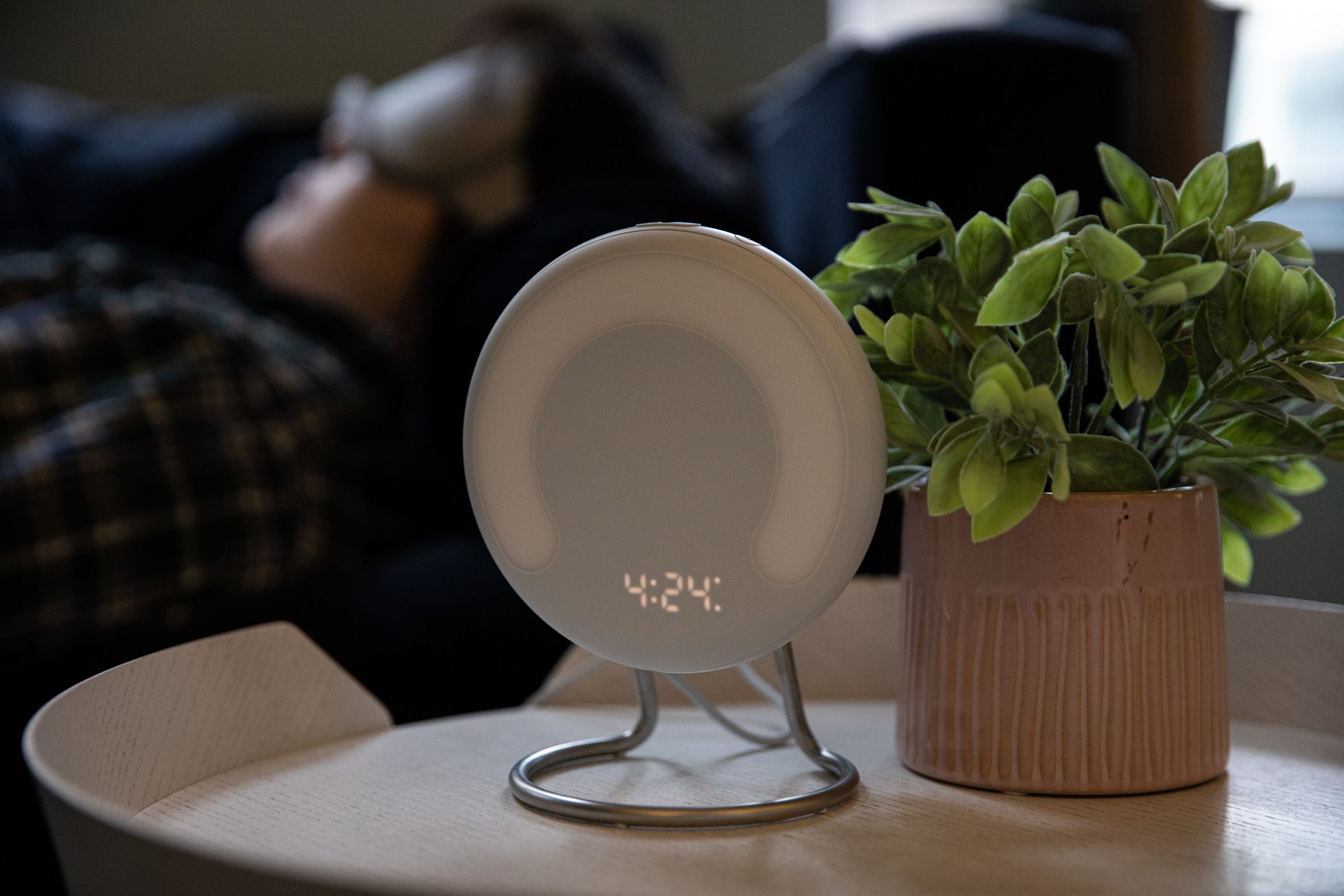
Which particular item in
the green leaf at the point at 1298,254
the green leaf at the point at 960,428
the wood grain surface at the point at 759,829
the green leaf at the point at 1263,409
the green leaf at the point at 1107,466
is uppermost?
the green leaf at the point at 1298,254

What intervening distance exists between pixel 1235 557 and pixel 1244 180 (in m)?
0.19

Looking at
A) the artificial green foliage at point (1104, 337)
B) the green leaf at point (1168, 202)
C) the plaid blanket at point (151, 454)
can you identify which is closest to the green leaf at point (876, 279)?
the artificial green foliage at point (1104, 337)

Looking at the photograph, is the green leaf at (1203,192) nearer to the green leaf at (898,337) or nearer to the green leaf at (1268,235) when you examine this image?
the green leaf at (1268,235)

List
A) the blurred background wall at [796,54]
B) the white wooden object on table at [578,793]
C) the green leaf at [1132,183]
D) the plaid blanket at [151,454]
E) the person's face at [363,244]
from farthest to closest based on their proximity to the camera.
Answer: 1. the person's face at [363,244]
2. the blurred background wall at [796,54]
3. the plaid blanket at [151,454]
4. the green leaf at [1132,183]
5. the white wooden object on table at [578,793]

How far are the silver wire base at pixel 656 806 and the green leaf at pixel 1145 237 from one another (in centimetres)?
21

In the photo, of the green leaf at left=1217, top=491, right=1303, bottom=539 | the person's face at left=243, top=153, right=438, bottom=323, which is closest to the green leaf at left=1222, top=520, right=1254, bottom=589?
the green leaf at left=1217, top=491, right=1303, bottom=539

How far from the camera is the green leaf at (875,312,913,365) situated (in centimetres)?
46

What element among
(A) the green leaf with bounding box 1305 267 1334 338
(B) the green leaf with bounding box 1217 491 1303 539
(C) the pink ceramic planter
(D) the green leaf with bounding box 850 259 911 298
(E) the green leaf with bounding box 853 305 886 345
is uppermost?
(D) the green leaf with bounding box 850 259 911 298

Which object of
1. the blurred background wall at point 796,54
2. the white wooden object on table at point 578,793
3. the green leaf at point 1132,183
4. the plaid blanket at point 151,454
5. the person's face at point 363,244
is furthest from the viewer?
the person's face at point 363,244

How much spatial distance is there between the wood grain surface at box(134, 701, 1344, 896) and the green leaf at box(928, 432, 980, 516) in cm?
12

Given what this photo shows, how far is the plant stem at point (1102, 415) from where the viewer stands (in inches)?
19.1

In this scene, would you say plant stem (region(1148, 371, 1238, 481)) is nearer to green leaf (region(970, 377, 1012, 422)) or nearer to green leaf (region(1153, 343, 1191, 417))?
green leaf (region(1153, 343, 1191, 417))

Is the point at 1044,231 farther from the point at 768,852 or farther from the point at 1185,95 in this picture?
the point at 1185,95

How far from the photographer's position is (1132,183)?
19.5 inches
